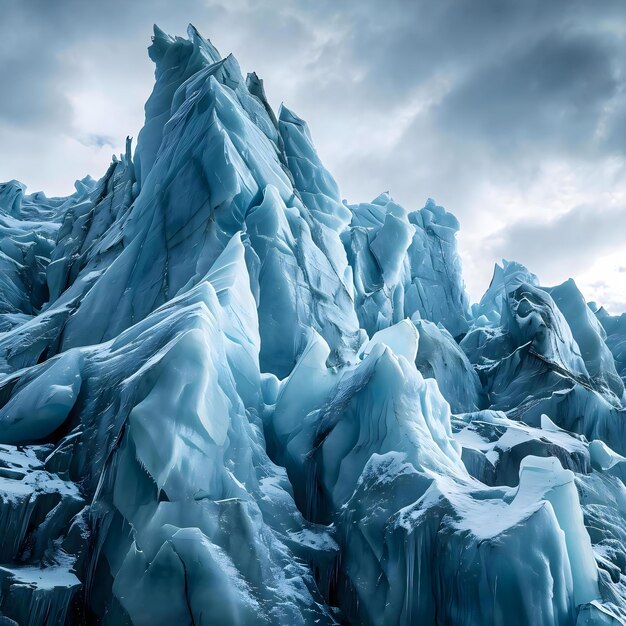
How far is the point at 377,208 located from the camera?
21.7 metres

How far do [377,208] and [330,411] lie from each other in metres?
16.5

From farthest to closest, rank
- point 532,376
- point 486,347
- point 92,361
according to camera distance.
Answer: point 486,347 → point 532,376 → point 92,361

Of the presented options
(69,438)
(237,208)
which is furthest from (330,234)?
(69,438)

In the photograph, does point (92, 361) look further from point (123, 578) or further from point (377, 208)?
point (377, 208)

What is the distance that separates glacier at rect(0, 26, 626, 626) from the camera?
13.8 ft

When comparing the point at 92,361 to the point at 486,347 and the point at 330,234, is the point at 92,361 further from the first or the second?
the point at 486,347

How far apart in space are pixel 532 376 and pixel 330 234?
6168 mm

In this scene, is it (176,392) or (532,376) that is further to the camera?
(532,376)

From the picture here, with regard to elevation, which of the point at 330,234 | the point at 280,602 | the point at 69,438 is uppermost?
the point at 330,234

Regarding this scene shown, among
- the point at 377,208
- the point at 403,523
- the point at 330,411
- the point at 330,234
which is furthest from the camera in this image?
the point at 377,208

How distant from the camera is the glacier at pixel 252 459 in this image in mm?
4195

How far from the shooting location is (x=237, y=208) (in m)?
10.3

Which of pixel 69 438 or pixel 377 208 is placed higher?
pixel 377 208

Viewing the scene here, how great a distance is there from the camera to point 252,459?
18.7 feet
